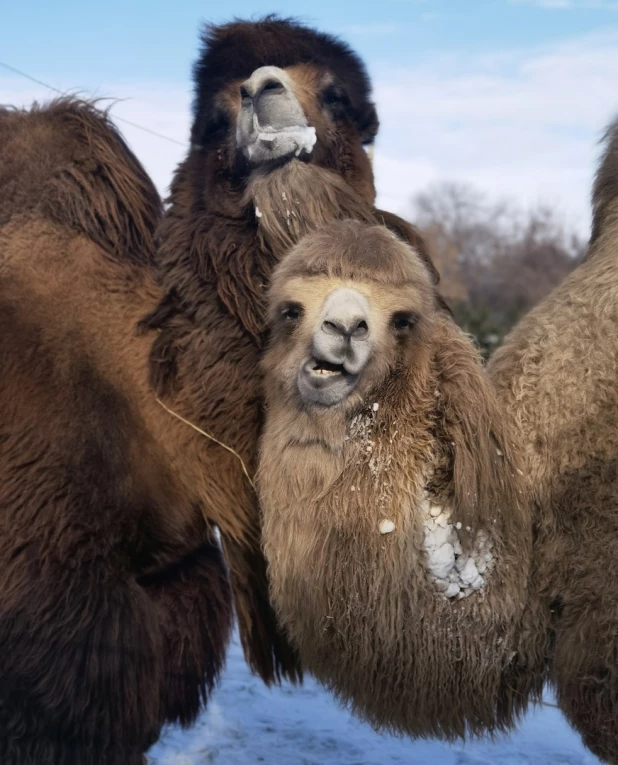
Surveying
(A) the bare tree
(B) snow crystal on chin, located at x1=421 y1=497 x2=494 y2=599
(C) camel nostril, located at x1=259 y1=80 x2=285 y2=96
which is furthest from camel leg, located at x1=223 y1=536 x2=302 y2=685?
(A) the bare tree

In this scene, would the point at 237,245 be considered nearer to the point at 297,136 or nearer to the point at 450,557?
the point at 297,136

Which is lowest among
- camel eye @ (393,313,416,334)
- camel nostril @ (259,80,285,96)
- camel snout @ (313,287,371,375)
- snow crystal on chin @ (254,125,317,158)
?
camel snout @ (313,287,371,375)

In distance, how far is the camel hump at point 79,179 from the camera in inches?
131

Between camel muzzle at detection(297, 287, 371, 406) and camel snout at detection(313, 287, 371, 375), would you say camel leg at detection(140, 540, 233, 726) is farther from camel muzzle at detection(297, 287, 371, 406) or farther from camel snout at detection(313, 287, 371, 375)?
camel snout at detection(313, 287, 371, 375)

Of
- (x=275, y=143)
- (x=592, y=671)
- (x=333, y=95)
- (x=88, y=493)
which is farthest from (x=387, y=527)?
Answer: (x=333, y=95)

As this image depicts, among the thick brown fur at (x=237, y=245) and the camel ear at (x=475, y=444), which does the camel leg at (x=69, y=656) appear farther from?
the camel ear at (x=475, y=444)

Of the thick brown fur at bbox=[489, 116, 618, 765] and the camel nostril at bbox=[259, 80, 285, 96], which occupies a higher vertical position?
the camel nostril at bbox=[259, 80, 285, 96]

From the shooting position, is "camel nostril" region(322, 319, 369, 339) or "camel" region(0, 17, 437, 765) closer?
"camel nostril" region(322, 319, 369, 339)

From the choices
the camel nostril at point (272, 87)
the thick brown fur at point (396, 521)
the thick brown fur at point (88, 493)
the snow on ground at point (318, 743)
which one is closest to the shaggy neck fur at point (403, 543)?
the thick brown fur at point (396, 521)

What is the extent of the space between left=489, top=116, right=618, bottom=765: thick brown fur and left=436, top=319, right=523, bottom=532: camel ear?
0.11 metres

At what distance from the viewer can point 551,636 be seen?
2.52 m

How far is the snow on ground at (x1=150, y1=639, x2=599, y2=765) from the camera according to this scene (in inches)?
171

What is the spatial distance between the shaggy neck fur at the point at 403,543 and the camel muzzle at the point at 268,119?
92 centimetres

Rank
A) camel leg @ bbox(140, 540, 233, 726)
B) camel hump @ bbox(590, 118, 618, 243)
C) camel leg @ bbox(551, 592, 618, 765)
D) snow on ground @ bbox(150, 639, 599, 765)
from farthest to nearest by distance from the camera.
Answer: snow on ground @ bbox(150, 639, 599, 765) → camel leg @ bbox(140, 540, 233, 726) → camel hump @ bbox(590, 118, 618, 243) → camel leg @ bbox(551, 592, 618, 765)
